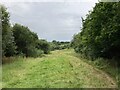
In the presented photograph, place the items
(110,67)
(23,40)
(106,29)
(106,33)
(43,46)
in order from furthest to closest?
(43,46)
(23,40)
(110,67)
(106,29)
(106,33)

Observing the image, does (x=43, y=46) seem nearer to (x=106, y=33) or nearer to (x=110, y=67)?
(x=110, y=67)

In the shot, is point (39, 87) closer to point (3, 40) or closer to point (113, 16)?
point (113, 16)

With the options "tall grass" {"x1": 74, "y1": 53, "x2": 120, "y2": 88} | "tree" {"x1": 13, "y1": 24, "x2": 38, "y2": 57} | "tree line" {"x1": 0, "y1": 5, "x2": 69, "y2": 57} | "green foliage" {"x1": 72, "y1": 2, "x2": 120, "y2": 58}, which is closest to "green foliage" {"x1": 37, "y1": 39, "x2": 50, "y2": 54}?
"tree line" {"x1": 0, "y1": 5, "x2": 69, "y2": 57}

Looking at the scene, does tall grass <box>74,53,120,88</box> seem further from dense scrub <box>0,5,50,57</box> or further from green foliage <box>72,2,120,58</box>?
dense scrub <box>0,5,50,57</box>

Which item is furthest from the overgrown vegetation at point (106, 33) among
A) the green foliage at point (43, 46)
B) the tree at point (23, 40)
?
the green foliage at point (43, 46)

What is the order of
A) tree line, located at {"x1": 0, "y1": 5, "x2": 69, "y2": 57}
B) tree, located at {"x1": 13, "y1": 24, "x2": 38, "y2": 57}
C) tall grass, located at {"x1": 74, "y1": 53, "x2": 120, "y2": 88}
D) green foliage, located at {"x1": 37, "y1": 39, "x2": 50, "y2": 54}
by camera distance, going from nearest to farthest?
tall grass, located at {"x1": 74, "y1": 53, "x2": 120, "y2": 88}
tree line, located at {"x1": 0, "y1": 5, "x2": 69, "y2": 57}
tree, located at {"x1": 13, "y1": 24, "x2": 38, "y2": 57}
green foliage, located at {"x1": 37, "y1": 39, "x2": 50, "y2": 54}

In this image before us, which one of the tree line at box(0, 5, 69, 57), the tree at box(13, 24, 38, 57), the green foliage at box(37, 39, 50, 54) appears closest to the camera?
the tree line at box(0, 5, 69, 57)

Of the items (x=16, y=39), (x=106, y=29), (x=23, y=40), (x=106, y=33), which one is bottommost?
(x=106, y=33)

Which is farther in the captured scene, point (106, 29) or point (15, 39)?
point (15, 39)

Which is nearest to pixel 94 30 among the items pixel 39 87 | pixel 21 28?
pixel 39 87

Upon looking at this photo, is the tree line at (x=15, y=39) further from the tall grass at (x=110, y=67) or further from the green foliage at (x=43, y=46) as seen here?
the green foliage at (x=43, y=46)

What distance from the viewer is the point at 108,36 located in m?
21.7

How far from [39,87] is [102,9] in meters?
11.8

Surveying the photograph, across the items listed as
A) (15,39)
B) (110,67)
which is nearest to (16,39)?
(15,39)
